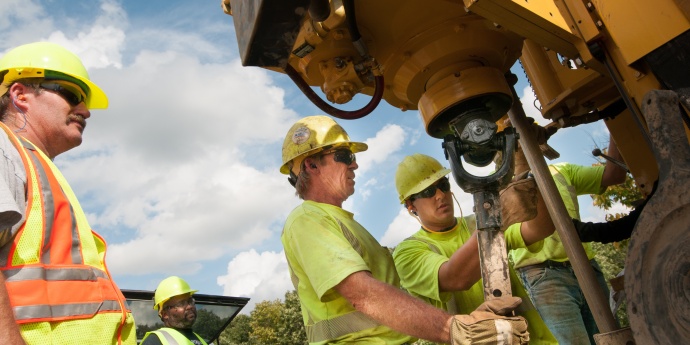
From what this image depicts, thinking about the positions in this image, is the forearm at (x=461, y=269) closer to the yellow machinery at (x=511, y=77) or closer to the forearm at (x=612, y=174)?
the yellow machinery at (x=511, y=77)

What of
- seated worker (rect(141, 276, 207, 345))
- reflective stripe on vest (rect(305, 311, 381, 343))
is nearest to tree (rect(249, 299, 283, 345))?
seated worker (rect(141, 276, 207, 345))

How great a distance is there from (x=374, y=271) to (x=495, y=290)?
0.76 metres

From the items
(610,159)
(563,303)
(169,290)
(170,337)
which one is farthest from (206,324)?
(610,159)

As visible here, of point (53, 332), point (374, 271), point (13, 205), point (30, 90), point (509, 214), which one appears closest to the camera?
point (13, 205)

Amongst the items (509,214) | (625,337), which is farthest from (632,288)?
(509,214)

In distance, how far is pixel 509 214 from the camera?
2.50 meters

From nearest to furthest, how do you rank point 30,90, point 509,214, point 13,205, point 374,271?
point 13,205 → point 30,90 → point 509,214 → point 374,271

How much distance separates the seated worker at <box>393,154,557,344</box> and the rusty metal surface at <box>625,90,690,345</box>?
2.66 ft

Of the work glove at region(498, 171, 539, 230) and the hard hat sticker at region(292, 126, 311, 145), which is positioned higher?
the hard hat sticker at region(292, 126, 311, 145)

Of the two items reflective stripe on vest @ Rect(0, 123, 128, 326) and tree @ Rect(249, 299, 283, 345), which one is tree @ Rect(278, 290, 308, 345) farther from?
reflective stripe on vest @ Rect(0, 123, 128, 326)

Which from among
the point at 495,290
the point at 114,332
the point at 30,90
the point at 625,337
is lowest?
the point at 625,337

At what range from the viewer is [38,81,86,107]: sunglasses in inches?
90.4

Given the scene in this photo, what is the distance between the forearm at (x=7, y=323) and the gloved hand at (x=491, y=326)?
138 centimetres

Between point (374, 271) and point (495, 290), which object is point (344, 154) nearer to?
point (374, 271)
